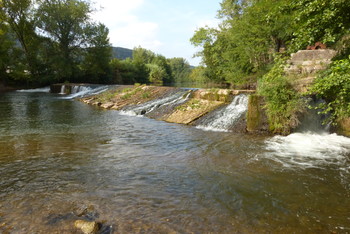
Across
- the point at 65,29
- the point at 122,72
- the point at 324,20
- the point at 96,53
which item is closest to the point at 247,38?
the point at 324,20

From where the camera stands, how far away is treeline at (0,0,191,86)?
3003cm

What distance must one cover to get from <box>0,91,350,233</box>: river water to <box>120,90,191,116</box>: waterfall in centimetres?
560

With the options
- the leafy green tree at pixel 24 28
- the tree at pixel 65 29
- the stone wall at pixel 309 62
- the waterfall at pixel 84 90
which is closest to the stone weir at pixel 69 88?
the waterfall at pixel 84 90

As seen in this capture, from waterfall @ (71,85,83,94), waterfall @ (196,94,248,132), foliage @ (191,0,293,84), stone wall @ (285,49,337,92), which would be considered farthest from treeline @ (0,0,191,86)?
stone wall @ (285,49,337,92)

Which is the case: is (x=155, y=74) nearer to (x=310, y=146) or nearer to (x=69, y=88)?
(x=69, y=88)

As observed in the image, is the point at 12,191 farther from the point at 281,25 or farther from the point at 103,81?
the point at 103,81

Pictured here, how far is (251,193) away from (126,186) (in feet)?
7.23

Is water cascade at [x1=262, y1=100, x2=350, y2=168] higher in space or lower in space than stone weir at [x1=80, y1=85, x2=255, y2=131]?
lower

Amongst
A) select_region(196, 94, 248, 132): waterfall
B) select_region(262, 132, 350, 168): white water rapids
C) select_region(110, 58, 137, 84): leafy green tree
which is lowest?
select_region(262, 132, 350, 168): white water rapids

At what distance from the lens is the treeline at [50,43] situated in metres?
30.0

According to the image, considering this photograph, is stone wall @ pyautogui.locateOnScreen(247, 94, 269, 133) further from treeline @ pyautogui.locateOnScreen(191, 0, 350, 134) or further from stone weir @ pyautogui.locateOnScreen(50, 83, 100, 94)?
stone weir @ pyautogui.locateOnScreen(50, 83, 100, 94)

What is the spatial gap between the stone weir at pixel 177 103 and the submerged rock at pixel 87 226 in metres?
6.78

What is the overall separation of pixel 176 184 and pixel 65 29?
115ft

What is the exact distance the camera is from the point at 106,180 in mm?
4086
